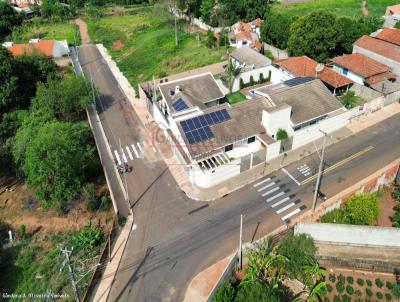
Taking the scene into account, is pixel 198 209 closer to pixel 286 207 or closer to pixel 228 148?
pixel 228 148

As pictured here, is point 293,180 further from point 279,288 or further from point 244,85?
point 244,85

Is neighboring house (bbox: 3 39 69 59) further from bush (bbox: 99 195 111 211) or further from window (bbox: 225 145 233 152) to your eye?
window (bbox: 225 145 233 152)

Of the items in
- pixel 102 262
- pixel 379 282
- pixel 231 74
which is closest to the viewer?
pixel 379 282

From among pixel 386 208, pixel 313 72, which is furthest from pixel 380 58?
pixel 386 208

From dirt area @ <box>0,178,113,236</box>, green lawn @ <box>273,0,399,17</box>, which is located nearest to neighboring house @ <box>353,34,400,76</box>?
green lawn @ <box>273,0,399,17</box>

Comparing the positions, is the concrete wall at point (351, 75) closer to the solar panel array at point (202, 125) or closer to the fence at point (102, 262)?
the solar panel array at point (202, 125)
